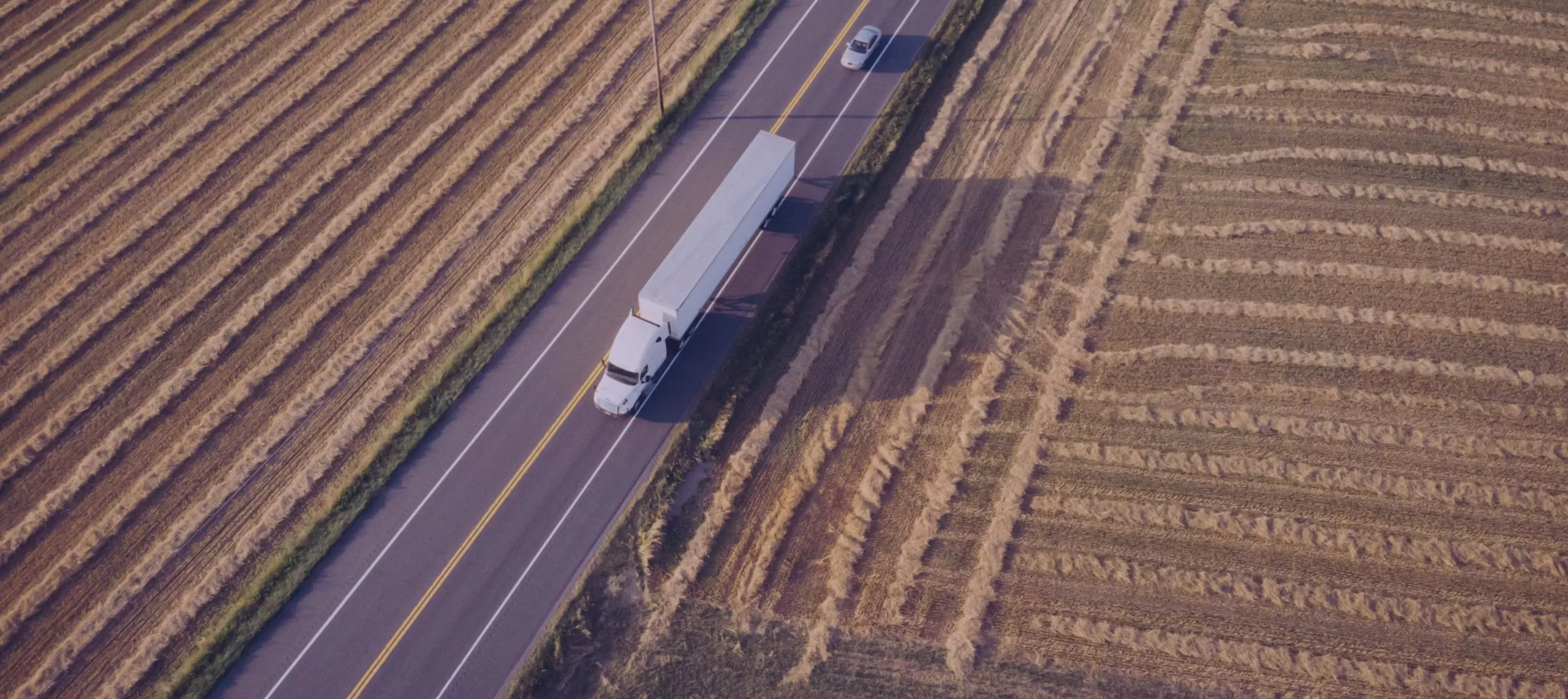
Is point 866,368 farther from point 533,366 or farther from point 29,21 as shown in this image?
point 29,21

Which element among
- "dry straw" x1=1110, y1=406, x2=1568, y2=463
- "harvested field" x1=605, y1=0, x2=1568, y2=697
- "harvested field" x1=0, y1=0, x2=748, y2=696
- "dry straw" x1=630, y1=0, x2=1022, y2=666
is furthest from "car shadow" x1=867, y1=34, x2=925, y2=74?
"dry straw" x1=1110, y1=406, x2=1568, y2=463

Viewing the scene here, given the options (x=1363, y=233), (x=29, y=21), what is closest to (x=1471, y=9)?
(x=1363, y=233)

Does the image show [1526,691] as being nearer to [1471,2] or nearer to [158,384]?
[1471,2]

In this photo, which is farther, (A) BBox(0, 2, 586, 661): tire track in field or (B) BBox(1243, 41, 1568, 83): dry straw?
(B) BBox(1243, 41, 1568, 83): dry straw

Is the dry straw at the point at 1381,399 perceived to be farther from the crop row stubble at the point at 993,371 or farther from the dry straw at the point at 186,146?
the dry straw at the point at 186,146

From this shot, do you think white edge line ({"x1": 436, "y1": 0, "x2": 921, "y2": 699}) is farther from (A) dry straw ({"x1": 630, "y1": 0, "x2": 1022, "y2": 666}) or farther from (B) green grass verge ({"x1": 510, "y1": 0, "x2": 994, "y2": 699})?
(A) dry straw ({"x1": 630, "y1": 0, "x2": 1022, "y2": 666})

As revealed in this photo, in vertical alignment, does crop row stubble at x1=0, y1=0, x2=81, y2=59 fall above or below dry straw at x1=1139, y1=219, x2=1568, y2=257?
above

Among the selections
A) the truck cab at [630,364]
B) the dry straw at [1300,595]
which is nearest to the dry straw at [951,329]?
the dry straw at [1300,595]

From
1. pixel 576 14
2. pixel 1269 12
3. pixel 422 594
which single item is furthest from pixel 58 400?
pixel 1269 12
